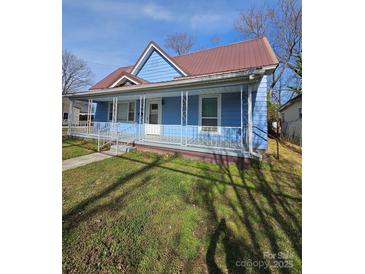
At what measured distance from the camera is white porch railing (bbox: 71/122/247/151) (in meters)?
6.87

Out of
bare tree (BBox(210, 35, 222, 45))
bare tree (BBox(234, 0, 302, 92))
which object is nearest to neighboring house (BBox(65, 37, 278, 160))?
bare tree (BBox(234, 0, 302, 92))

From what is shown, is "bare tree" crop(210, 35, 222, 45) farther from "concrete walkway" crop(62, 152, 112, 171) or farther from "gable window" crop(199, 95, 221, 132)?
"concrete walkway" crop(62, 152, 112, 171)

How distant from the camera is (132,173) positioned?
4992 mm

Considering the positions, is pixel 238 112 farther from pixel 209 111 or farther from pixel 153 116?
pixel 153 116

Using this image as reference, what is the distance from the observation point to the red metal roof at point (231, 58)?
7.81 m

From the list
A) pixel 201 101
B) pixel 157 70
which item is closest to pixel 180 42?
pixel 157 70

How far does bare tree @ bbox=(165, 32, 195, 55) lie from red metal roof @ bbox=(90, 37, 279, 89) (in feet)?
53.3

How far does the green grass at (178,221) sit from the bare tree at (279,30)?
16488mm

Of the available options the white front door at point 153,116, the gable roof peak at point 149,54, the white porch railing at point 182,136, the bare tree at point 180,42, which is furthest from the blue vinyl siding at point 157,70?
the bare tree at point 180,42

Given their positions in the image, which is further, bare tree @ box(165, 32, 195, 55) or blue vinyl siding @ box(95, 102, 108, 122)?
bare tree @ box(165, 32, 195, 55)

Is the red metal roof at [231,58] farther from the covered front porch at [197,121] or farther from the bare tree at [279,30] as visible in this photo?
the bare tree at [279,30]
